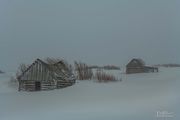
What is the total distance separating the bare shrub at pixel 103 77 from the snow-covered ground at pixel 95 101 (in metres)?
0.02

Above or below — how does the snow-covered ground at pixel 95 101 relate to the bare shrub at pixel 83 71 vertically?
below

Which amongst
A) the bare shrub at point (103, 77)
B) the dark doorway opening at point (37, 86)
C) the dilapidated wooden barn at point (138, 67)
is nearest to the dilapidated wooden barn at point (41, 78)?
the dark doorway opening at point (37, 86)

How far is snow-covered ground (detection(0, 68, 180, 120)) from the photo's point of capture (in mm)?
1630

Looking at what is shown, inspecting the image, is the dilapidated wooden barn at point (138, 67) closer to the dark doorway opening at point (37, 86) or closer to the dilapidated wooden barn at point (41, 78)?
the dilapidated wooden barn at point (41, 78)

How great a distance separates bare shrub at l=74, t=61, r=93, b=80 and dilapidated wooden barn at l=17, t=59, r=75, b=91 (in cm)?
7

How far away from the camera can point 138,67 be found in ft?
5.87

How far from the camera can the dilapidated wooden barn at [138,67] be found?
1.79m

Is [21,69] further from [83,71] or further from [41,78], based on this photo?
[83,71]

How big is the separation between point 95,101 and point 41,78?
0.98 feet

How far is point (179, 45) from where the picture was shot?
6.07 ft

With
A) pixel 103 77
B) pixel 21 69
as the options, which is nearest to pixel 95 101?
pixel 103 77

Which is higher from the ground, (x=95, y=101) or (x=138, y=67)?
(x=138, y=67)

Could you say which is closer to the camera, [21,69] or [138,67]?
[21,69]

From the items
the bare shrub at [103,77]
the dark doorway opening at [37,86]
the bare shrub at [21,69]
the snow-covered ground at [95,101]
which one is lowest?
the snow-covered ground at [95,101]
